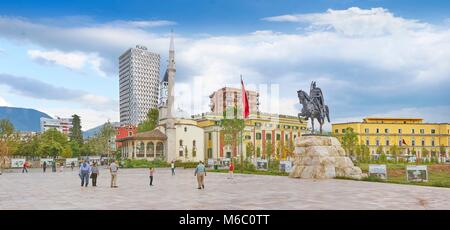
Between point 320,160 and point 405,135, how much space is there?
85.8 metres

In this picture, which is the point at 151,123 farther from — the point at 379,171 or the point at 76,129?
the point at 379,171

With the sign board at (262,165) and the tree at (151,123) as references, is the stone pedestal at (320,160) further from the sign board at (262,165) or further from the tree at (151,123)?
the tree at (151,123)

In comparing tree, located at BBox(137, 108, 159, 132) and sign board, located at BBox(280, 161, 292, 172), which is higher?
tree, located at BBox(137, 108, 159, 132)

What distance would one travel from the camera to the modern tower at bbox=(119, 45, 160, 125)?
190750 millimetres

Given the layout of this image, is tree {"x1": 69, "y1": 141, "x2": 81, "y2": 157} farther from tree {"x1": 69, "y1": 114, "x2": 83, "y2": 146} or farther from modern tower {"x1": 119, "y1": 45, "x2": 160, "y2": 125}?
modern tower {"x1": 119, "y1": 45, "x2": 160, "y2": 125}

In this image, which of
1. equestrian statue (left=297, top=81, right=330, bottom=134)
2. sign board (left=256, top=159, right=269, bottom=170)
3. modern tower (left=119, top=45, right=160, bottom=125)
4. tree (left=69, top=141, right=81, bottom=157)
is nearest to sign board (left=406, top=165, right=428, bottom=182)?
equestrian statue (left=297, top=81, right=330, bottom=134)

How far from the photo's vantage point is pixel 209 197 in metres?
18.4

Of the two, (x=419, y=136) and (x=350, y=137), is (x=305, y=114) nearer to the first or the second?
(x=350, y=137)

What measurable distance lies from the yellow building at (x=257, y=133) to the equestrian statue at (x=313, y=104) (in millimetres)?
49612

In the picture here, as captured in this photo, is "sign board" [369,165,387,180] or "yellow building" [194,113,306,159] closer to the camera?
"sign board" [369,165,387,180]

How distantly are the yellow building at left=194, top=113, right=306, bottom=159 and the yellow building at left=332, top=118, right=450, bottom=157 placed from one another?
538 inches

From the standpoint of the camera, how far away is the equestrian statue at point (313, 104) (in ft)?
107
